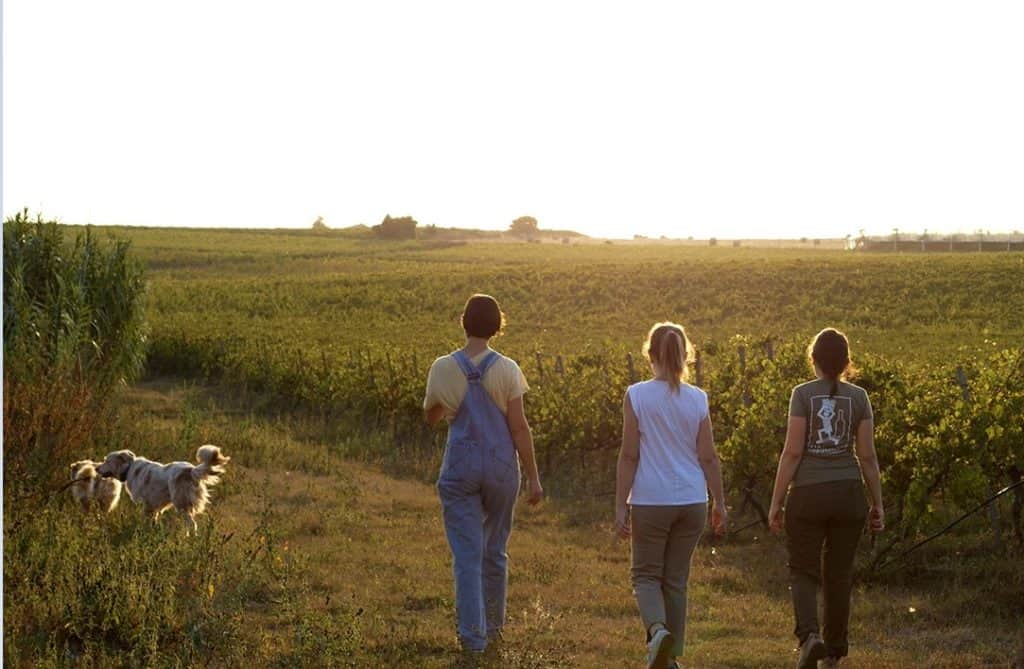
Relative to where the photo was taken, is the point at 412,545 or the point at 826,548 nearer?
the point at 826,548

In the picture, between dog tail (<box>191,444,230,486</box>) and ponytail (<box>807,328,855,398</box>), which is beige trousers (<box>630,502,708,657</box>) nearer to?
ponytail (<box>807,328,855,398</box>)

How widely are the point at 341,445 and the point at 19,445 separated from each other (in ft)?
25.2

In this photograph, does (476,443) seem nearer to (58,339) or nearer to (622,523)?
(622,523)

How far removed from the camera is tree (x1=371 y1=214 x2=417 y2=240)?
119 m

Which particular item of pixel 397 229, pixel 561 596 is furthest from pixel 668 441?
pixel 397 229

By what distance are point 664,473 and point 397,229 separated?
370 ft

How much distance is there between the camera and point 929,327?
42312 mm

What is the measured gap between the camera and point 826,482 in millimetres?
7453

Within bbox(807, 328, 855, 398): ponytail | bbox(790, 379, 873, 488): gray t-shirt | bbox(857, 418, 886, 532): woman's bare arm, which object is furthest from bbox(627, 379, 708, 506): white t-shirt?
bbox(857, 418, 886, 532): woman's bare arm

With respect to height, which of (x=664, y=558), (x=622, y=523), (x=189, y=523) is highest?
(x=622, y=523)

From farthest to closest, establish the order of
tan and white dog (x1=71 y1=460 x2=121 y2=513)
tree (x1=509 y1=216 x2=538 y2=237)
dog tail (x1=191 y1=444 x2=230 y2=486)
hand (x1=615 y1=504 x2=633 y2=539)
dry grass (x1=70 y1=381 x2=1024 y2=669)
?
tree (x1=509 y1=216 x2=538 y2=237)
tan and white dog (x1=71 y1=460 x2=121 y2=513)
dog tail (x1=191 y1=444 x2=230 y2=486)
dry grass (x1=70 y1=381 x2=1024 y2=669)
hand (x1=615 y1=504 x2=633 y2=539)

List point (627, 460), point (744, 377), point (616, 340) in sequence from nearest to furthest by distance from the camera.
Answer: point (627, 460) < point (744, 377) < point (616, 340)

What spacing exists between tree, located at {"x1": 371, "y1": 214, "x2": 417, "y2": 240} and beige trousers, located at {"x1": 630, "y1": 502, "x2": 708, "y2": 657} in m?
111

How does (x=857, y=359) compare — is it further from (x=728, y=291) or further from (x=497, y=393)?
(x=728, y=291)
